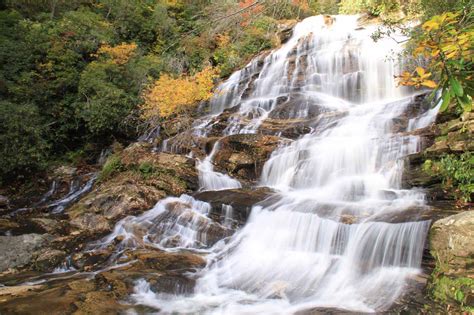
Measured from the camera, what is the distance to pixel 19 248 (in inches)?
287

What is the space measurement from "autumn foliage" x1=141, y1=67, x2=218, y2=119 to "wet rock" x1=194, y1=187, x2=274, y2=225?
495cm

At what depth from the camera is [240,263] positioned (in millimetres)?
6688

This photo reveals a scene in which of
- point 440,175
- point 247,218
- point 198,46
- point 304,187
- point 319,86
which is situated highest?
point 198,46

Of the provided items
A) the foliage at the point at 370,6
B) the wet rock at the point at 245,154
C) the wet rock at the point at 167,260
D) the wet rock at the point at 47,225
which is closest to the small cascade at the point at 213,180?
the wet rock at the point at 245,154

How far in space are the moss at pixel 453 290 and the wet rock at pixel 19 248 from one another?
7.11 meters

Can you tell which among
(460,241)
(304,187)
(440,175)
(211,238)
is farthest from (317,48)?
(460,241)

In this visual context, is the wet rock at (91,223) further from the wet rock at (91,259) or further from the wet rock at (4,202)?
the wet rock at (4,202)

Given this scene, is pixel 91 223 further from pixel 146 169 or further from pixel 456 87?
pixel 456 87

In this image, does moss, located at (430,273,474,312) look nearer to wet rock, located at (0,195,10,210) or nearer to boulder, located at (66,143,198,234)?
boulder, located at (66,143,198,234)

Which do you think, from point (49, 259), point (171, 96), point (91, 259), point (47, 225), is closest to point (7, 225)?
point (47, 225)

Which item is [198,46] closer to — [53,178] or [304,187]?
[53,178]

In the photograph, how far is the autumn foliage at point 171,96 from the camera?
→ 13.4m

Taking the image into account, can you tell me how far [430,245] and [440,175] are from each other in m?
2.47

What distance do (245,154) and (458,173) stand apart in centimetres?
584
